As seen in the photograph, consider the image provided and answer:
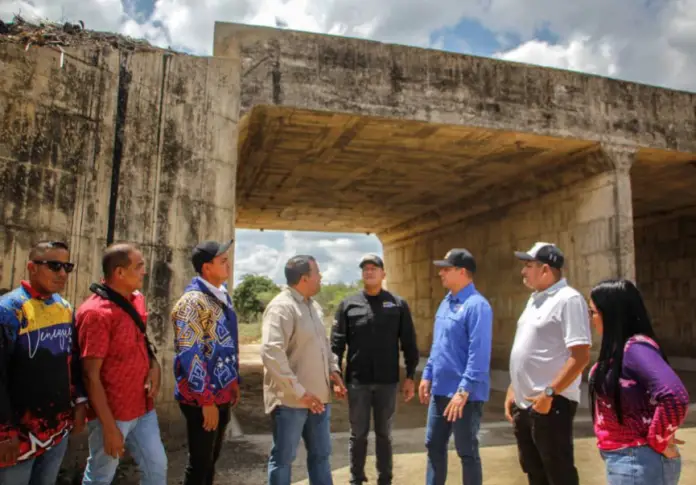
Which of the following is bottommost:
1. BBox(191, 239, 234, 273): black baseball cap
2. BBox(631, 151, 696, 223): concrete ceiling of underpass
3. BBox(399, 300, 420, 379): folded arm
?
BBox(399, 300, 420, 379): folded arm

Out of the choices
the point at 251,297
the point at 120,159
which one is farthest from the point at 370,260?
the point at 251,297

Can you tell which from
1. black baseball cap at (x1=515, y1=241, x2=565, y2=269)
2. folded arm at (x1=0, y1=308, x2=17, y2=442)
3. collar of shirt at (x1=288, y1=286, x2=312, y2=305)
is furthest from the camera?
collar of shirt at (x1=288, y1=286, x2=312, y2=305)

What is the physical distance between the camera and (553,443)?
322 cm

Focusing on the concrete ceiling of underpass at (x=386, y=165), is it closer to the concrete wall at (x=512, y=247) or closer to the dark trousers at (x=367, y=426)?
the concrete wall at (x=512, y=247)

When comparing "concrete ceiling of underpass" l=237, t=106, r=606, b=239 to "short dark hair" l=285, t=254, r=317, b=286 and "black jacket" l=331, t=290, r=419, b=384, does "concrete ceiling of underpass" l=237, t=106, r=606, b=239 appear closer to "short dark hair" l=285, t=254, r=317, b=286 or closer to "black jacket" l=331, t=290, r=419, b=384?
"black jacket" l=331, t=290, r=419, b=384

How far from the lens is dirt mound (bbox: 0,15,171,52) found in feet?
16.0

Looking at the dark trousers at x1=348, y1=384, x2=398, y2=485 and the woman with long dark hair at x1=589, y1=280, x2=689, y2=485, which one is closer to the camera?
the woman with long dark hair at x1=589, y1=280, x2=689, y2=485

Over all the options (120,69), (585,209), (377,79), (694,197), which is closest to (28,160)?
(120,69)

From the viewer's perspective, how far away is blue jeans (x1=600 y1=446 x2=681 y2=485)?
2.23 meters

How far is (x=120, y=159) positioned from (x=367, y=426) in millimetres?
3370

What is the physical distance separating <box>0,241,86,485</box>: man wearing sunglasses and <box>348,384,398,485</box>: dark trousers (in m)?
2.07

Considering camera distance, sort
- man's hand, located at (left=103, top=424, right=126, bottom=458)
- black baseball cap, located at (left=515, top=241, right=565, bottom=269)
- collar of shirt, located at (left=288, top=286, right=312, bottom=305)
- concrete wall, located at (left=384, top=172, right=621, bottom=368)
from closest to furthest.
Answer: man's hand, located at (left=103, top=424, right=126, bottom=458) → black baseball cap, located at (left=515, top=241, right=565, bottom=269) → collar of shirt, located at (left=288, top=286, right=312, bottom=305) → concrete wall, located at (left=384, top=172, right=621, bottom=368)

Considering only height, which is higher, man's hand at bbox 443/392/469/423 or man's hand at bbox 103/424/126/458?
Answer: man's hand at bbox 443/392/469/423

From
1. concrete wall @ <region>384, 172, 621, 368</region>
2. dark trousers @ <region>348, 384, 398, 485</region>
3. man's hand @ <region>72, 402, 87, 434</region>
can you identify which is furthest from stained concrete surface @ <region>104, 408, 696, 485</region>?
concrete wall @ <region>384, 172, 621, 368</region>
